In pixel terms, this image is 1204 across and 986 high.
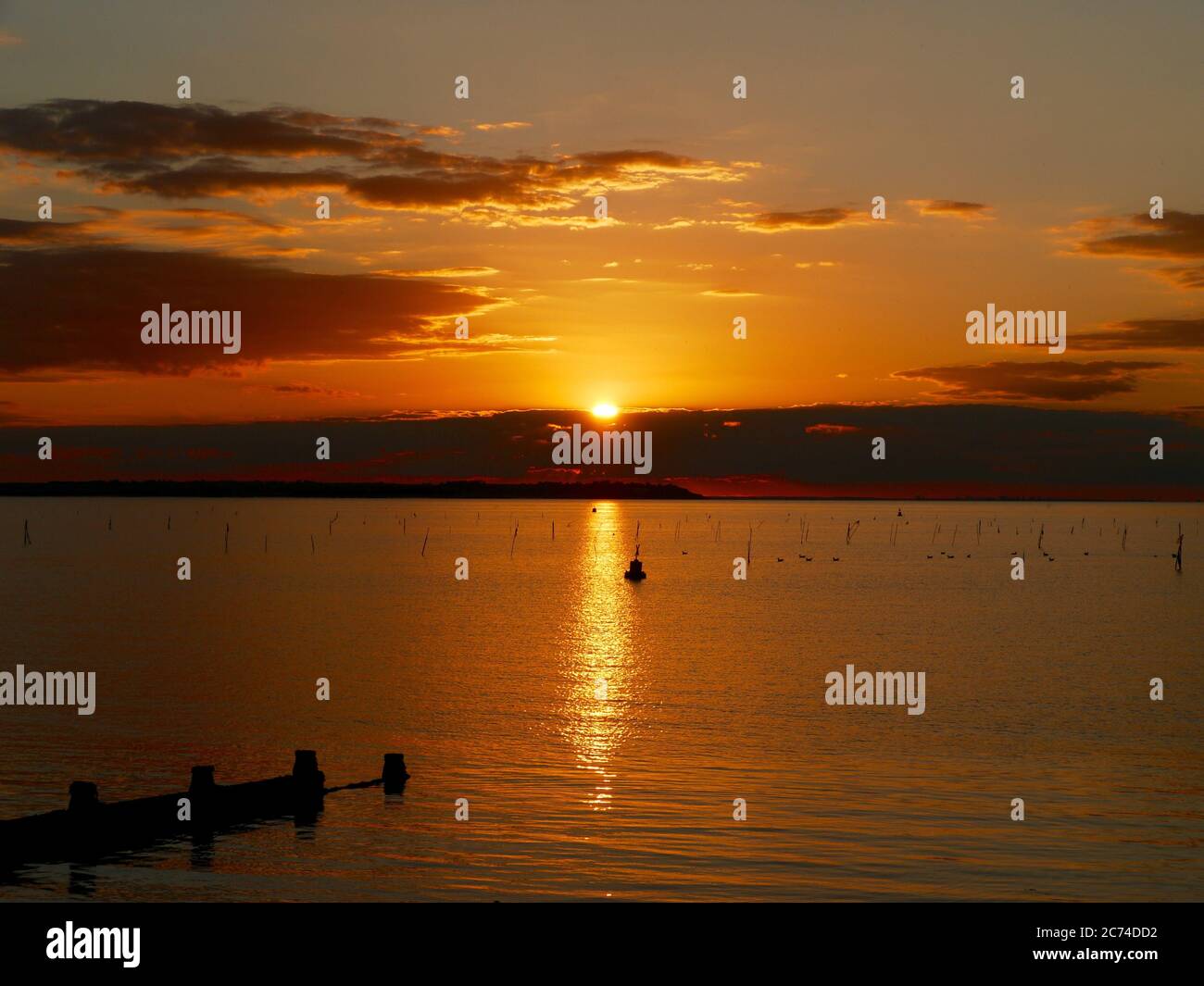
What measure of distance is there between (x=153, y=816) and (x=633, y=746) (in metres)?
18.9

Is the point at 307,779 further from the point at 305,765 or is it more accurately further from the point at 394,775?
the point at 394,775

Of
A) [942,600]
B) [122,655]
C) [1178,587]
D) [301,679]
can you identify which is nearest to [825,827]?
[301,679]

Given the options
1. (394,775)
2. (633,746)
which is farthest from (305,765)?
(633,746)

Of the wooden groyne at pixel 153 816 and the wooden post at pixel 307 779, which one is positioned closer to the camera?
the wooden groyne at pixel 153 816

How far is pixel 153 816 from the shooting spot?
26703mm

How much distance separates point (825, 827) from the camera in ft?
100

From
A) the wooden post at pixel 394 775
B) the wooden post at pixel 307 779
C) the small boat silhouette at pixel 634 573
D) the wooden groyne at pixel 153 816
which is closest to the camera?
the wooden groyne at pixel 153 816

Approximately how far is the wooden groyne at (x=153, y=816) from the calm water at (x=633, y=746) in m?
0.55

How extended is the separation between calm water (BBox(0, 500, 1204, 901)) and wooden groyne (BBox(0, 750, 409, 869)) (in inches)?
21.7

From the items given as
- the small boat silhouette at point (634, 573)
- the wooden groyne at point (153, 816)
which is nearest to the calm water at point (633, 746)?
the wooden groyne at point (153, 816)

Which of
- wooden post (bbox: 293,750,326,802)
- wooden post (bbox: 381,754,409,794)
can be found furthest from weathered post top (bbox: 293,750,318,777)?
wooden post (bbox: 381,754,409,794)

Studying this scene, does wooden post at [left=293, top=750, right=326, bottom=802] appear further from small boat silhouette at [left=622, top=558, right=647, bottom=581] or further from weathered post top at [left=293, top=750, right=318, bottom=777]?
small boat silhouette at [left=622, top=558, right=647, bottom=581]

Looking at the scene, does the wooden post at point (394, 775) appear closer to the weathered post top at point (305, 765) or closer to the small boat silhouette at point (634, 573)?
the weathered post top at point (305, 765)

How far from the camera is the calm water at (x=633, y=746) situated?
26.3m
